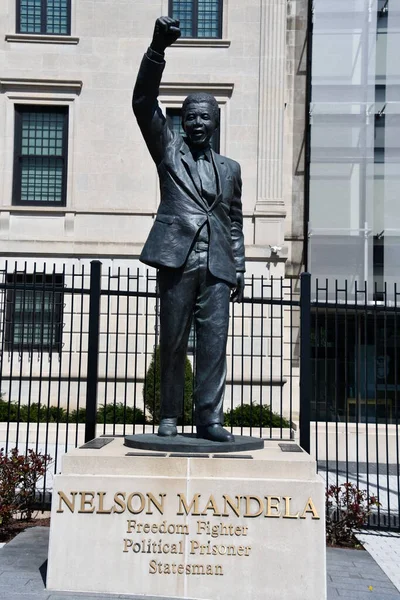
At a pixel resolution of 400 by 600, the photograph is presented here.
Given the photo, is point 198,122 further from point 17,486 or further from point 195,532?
point 17,486

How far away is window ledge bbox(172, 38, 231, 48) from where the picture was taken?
70.9 ft

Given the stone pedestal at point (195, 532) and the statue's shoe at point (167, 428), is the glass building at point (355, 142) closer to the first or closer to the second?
the statue's shoe at point (167, 428)

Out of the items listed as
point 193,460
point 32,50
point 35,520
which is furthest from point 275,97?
point 193,460

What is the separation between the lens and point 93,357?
29.7ft

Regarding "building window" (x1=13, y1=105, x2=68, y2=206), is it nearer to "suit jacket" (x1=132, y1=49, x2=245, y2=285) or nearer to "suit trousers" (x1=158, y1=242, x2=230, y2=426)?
"suit jacket" (x1=132, y1=49, x2=245, y2=285)

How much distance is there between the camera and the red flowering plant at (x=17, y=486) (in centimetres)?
835

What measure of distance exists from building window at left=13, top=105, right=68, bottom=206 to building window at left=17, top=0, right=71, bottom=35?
2362 mm

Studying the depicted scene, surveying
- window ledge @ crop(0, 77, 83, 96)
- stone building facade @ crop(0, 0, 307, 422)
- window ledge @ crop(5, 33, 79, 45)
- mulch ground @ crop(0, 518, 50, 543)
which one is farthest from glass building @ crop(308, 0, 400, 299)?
mulch ground @ crop(0, 518, 50, 543)

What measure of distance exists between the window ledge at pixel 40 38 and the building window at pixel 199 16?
A: 3173 mm

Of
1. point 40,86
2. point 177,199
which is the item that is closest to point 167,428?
point 177,199

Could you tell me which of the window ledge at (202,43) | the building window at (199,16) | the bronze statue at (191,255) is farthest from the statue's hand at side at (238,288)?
the building window at (199,16)

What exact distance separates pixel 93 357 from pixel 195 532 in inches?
150

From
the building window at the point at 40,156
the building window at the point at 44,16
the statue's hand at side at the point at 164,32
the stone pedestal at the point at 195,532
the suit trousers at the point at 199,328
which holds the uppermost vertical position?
the building window at the point at 44,16

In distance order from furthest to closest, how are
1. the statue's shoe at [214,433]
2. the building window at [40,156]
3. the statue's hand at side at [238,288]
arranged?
the building window at [40,156]
the statue's hand at side at [238,288]
the statue's shoe at [214,433]
